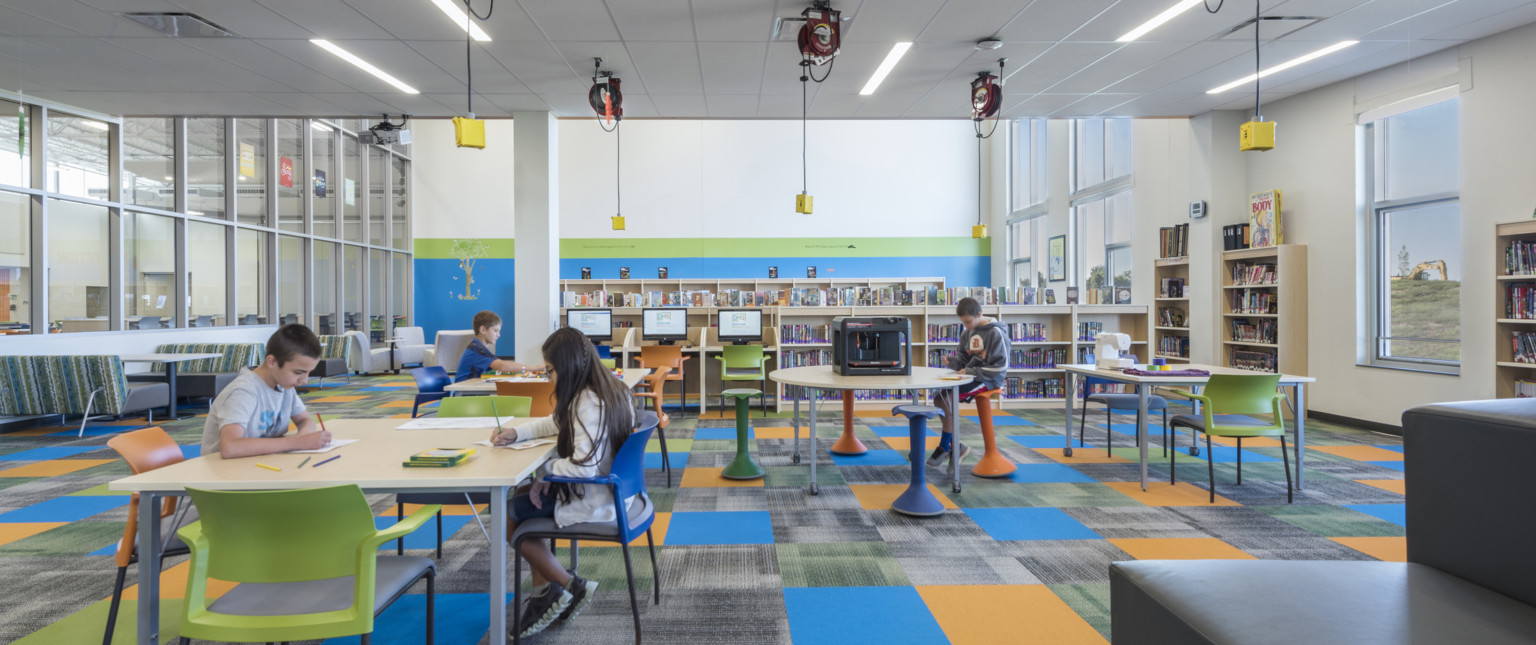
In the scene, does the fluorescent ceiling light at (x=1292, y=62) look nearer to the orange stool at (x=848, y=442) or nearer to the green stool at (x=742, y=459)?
the orange stool at (x=848, y=442)

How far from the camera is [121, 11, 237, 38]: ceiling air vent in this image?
4.72m

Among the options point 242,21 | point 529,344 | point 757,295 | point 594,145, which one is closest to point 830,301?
point 757,295

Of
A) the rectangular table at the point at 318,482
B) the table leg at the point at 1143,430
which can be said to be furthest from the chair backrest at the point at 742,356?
the rectangular table at the point at 318,482

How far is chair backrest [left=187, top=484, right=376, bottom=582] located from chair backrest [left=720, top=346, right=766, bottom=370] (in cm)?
538

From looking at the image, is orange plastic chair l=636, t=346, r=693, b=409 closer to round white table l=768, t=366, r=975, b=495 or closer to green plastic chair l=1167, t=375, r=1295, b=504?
round white table l=768, t=366, r=975, b=495

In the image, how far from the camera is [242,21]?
4.85 metres

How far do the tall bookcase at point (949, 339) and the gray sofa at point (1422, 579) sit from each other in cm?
594

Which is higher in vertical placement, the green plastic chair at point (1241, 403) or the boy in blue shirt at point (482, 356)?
the boy in blue shirt at point (482, 356)

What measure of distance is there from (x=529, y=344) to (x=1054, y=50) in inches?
231

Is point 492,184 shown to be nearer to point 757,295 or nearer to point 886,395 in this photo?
point 757,295

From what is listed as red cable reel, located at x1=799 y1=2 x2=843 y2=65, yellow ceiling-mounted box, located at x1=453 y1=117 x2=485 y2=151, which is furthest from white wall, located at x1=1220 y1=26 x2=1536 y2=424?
yellow ceiling-mounted box, located at x1=453 y1=117 x2=485 y2=151

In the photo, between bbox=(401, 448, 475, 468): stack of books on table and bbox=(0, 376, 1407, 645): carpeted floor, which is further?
bbox=(0, 376, 1407, 645): carpeted floor

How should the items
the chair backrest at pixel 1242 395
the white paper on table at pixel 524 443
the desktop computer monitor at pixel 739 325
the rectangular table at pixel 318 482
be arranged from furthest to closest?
the desktop computer monitor at pixel 739 325
the chair backrest at pixel 1242 395
the white paper on table at pixel 524 443
the rectangular table at pixel 318 482

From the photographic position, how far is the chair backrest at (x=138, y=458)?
2099 mm
